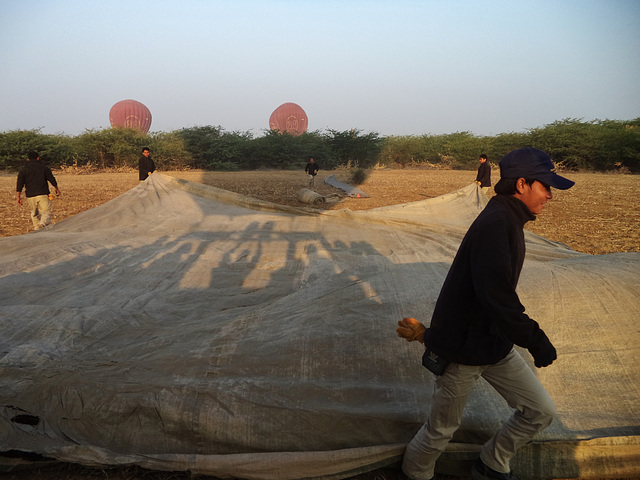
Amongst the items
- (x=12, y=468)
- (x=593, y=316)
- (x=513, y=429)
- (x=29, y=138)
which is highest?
(x=29, y=138)

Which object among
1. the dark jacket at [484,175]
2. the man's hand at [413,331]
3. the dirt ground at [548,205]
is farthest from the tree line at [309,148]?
the man's hand at [413,331]

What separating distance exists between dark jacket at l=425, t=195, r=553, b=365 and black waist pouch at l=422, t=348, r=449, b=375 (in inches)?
1.7

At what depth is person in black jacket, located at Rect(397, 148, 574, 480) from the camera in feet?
5.89

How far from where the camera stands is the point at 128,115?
143 ft

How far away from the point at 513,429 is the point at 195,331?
189cm

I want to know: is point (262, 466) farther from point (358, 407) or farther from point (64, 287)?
point (64, 287)

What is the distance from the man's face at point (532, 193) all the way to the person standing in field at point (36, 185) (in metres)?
7.30

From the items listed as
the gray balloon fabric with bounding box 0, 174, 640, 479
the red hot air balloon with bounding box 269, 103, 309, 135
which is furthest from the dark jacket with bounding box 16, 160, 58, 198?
the red hot air balloon with bounding box 269, 103, 309, 135

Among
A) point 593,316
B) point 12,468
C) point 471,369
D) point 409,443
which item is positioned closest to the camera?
point 471,369

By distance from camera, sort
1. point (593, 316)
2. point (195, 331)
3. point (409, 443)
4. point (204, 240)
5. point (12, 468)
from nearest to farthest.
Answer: point (409, 443)
point (12, 468)
point (593, 316)
point (195, 331)
point (204, 240)

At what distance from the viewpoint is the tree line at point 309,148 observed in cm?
2748

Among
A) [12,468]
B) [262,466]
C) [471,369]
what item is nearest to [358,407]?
[262,466]

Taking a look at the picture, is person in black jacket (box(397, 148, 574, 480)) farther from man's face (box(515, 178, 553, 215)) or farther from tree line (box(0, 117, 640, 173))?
tree line (box(0, 117, 640, 173))

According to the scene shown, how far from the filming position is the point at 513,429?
6.59 ft
